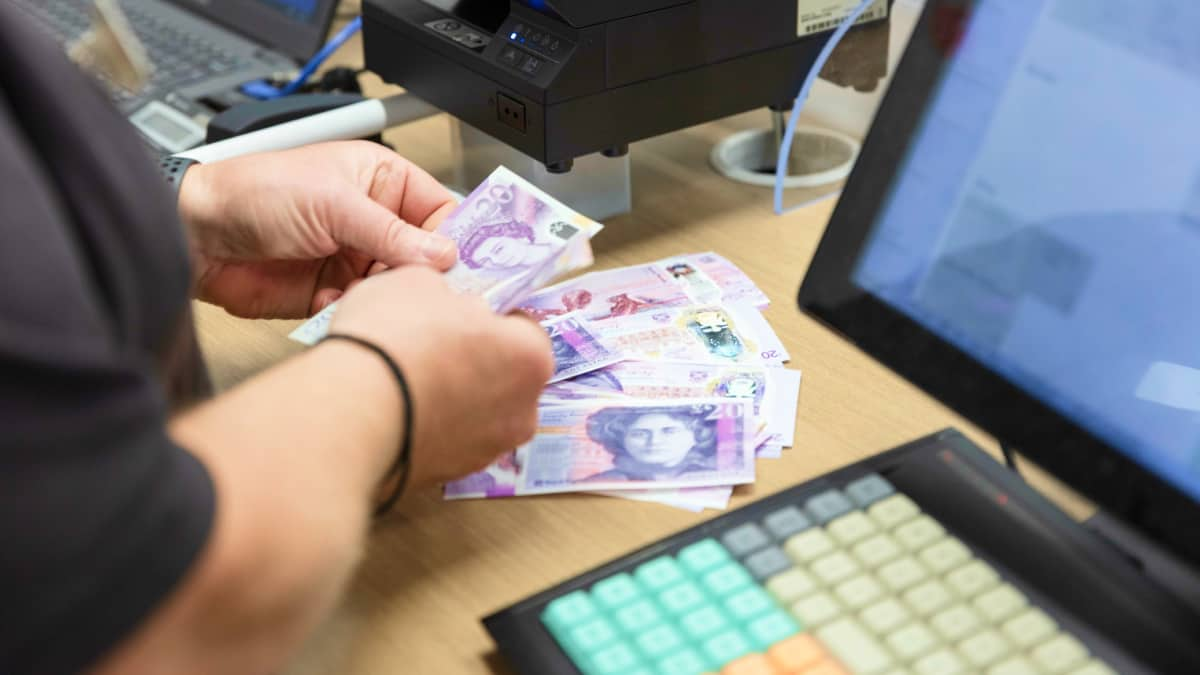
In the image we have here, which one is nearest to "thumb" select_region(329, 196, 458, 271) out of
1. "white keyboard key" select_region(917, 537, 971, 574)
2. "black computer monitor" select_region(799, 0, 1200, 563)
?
"black computer monitor" select_region(799, 0, 1200, 563)

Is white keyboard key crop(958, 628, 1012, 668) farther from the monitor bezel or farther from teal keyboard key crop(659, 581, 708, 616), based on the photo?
the monitor bezel

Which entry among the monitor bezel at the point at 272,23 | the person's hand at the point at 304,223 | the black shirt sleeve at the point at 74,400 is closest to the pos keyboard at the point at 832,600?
the black shirt sleeve at the point at 74,400

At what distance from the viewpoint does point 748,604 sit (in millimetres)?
611

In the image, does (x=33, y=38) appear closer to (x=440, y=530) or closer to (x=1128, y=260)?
(x=440, y=530)

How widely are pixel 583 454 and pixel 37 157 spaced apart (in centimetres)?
40

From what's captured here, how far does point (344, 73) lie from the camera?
140 cm

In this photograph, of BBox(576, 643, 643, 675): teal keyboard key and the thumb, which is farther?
the thumb

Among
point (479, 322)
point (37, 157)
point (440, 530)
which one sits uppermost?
point (37, 157)

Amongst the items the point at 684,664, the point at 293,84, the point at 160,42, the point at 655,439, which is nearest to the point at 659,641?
the point at 684,664

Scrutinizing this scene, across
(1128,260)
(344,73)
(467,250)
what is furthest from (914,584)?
(344,73)

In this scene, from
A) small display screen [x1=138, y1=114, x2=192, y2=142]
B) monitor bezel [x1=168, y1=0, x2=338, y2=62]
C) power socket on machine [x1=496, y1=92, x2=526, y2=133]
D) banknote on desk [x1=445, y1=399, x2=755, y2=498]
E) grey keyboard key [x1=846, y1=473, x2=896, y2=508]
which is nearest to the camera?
grey keyboard key [x1=846, y1=473, x2=896, y2=508]

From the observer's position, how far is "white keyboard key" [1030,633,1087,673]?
1.86ft

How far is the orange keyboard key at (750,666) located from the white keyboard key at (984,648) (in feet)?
0.29

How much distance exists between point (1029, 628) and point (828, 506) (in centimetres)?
12
